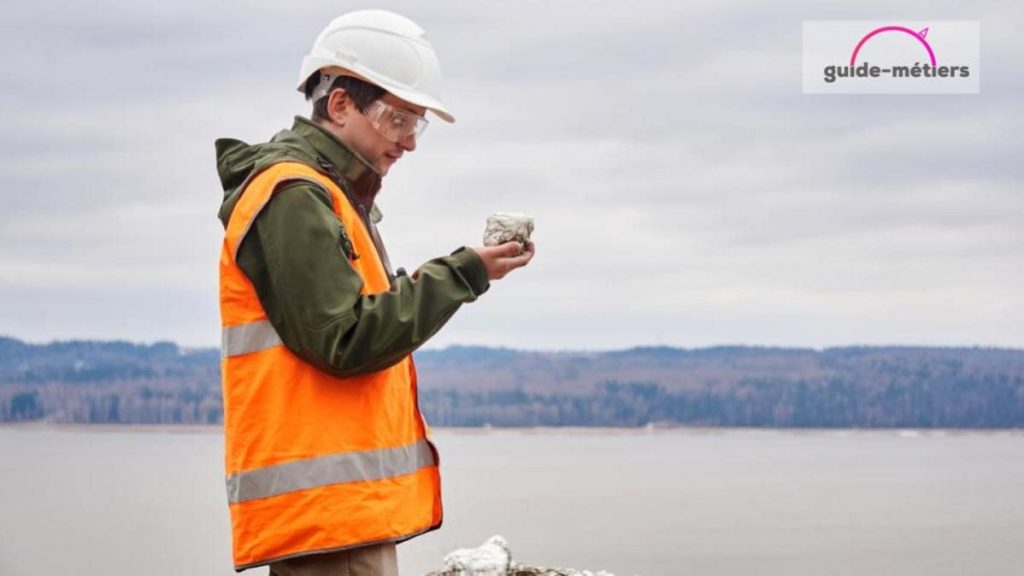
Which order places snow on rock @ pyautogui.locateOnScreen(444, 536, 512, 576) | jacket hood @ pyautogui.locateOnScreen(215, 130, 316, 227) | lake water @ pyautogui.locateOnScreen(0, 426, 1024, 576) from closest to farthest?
jacket hood @ pyautogui.locateOnScreen(215, 130, 316, 227)
snow on rock @ pyautogui.locateOnScreen(444, 536, 512, 576)
lake water @ pyautogui.locateOnScreen(0, 426, 1024, 576)

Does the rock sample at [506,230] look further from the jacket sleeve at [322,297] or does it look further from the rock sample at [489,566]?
the rock sample at [489,566]

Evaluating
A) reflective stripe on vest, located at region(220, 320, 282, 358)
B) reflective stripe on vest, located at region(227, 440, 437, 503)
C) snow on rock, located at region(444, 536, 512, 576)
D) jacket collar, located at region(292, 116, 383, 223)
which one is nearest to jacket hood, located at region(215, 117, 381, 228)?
jacket collar, located at region(292, 116, 383, 223)

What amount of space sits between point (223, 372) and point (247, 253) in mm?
290

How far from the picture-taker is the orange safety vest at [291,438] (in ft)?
11.9

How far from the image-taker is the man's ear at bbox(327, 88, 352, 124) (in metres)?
3.85

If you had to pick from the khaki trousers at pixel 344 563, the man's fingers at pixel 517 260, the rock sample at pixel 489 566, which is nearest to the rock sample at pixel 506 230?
the man's fingers at pixel 517 260

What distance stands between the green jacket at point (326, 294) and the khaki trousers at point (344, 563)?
420mm

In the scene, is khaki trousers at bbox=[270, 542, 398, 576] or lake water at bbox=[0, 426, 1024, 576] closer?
khaki trousers at bbox=[270, 542, 398, 576]

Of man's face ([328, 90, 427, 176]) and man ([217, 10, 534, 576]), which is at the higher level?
man's face ([328, 90, 427, 176])

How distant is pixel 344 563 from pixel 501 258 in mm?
785

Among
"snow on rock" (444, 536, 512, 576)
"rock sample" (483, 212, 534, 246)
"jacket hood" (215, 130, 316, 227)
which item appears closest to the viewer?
"jacket hood" (215, 130, 316, 227)

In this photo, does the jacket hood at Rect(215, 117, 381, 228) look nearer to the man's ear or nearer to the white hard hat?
the man's ear

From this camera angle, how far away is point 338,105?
3.86 m

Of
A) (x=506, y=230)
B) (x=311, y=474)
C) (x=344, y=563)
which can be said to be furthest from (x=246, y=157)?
(x=344, y=563)
